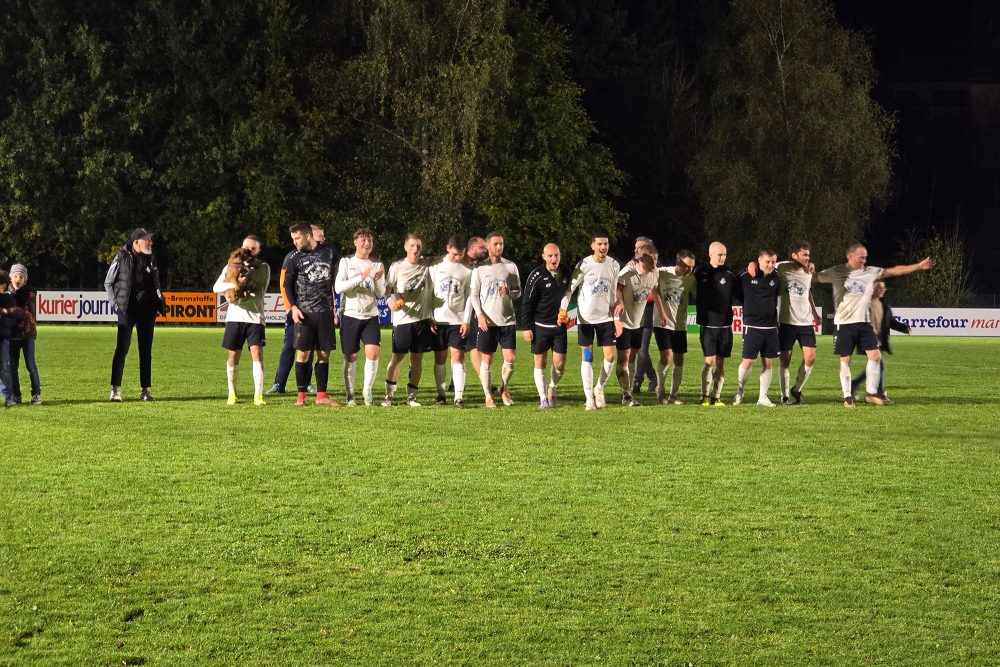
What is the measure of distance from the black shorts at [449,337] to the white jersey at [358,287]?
0.83m

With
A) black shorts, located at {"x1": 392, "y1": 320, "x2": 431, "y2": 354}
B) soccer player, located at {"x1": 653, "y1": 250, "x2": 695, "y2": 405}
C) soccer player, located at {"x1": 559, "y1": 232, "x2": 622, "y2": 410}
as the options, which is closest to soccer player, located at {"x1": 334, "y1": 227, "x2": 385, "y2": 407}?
black shorts, located at {"x1": 392, "y1": 320, "x2": 431, "y2": 354}

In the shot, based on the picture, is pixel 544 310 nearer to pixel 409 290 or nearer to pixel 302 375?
pixel 409 290

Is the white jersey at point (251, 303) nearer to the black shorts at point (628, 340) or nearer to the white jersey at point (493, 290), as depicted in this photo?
the white jersey at point (493, 290)

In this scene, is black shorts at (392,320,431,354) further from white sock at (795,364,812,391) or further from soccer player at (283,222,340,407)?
white sock at (795,364,812,391)

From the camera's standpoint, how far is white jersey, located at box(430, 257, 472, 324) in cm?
1537

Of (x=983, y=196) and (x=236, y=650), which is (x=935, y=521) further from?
(x=983, y=196)

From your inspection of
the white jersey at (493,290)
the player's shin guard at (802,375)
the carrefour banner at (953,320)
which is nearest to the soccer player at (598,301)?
the white jersey at (493,290)

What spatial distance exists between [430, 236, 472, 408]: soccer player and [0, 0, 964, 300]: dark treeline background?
30.8 m

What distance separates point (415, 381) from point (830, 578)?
31.3 ft

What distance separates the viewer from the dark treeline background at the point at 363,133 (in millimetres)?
44906

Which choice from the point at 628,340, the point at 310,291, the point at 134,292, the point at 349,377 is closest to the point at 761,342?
the point at 628,340

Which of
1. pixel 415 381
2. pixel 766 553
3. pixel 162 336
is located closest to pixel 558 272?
pixel 415 381

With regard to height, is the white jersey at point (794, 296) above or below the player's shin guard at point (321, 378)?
above

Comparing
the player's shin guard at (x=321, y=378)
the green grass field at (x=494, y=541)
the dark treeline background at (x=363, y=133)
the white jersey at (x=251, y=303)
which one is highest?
the dark treeline background at (x=363, y=133)
